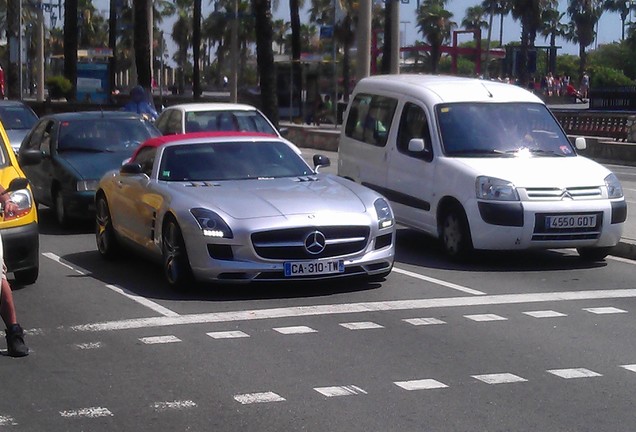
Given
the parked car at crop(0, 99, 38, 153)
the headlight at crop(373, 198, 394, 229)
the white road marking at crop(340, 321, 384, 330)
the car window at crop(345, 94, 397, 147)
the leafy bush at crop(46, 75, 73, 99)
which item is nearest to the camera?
the white road marking at crop(340, 321, 384, 330)

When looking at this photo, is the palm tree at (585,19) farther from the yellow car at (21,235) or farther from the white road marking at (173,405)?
the white road marking at (173,405)

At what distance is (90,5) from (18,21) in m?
63.7

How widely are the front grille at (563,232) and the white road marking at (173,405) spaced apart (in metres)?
5.82

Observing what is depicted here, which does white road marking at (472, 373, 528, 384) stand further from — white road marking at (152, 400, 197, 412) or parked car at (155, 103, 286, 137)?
parked car at (155, 103, 286, 137)

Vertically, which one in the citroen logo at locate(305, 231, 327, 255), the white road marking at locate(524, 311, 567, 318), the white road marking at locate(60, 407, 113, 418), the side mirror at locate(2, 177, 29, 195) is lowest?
the white road marking at locate(524, 311, 567, 318)

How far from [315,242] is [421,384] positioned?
3.02m

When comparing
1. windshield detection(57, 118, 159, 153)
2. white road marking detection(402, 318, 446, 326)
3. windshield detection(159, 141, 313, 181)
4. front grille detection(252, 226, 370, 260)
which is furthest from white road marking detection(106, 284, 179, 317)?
windshield detection(57, 118, 159, 153)

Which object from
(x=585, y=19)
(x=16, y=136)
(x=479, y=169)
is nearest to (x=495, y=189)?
(x=479, y=169)

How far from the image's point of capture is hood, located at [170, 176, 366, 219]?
10.3 metres

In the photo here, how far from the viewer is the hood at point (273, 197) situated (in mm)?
10273

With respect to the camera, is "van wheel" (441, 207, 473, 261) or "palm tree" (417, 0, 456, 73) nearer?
"van wheel" (441, 207, 473, 261)

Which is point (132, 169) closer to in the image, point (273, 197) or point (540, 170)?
point (273, 197)

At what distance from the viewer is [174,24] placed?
11012 cm

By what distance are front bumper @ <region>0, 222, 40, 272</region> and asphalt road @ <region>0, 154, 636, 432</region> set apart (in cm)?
31
